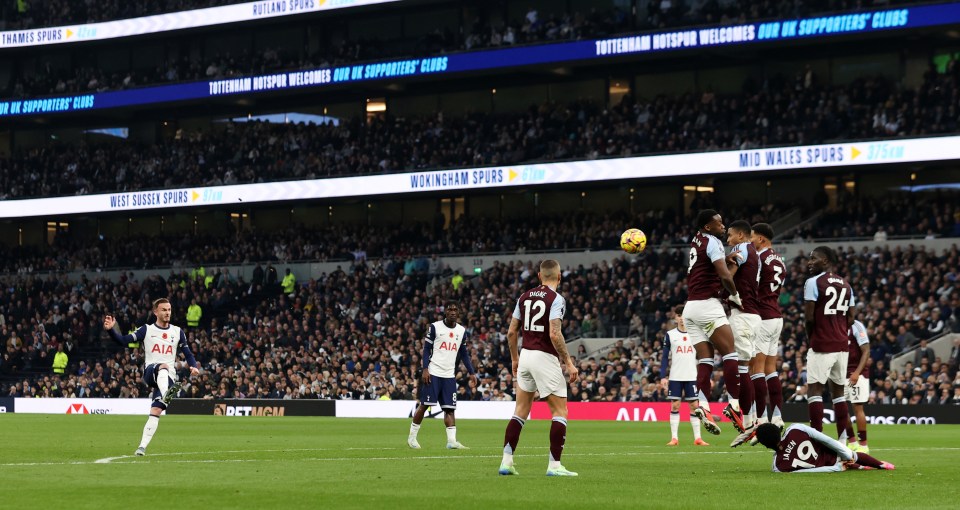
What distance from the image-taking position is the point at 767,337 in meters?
18.0

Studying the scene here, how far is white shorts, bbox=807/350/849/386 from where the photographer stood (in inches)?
668

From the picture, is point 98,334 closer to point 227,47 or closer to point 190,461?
point 227,47

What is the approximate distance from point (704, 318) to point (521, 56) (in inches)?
1506

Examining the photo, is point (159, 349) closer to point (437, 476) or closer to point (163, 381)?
point (163, 381)

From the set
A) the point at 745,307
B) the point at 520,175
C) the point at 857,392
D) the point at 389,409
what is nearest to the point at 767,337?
the point at 745,307

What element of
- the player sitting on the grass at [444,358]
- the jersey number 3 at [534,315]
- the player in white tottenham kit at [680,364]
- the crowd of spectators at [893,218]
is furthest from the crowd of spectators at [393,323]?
the jersey number 3 at [534,315]

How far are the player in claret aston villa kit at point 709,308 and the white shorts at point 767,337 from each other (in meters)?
0.46

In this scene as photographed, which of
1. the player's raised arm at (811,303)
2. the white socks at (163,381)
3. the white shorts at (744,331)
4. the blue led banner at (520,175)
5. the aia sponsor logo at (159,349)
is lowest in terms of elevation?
the white socks at (163,381)

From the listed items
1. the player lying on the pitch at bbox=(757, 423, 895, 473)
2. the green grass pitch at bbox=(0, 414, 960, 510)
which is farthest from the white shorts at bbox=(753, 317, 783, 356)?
the player lying on the pitch at bbox=(757, 423, 895, 473)

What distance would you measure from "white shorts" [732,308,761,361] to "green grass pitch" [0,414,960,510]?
1.50 metres

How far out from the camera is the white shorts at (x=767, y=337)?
17844 millimetres

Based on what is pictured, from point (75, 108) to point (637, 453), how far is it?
5059 centimetres

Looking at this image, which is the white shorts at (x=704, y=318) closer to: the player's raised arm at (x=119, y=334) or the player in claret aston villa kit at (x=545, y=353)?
the player in claret aston villa kit at (x=545, y=353)

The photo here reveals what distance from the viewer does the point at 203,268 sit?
63188 mm
